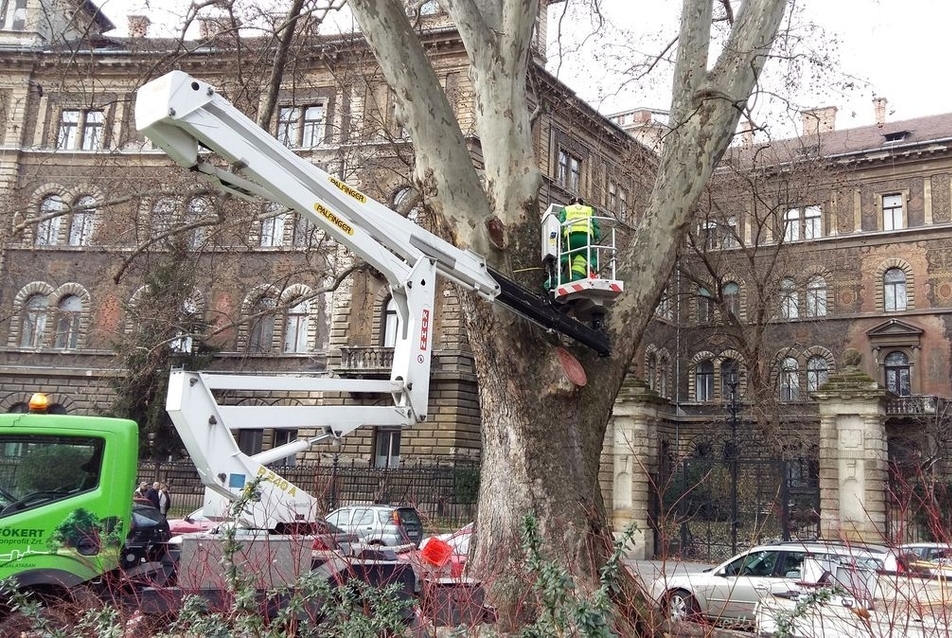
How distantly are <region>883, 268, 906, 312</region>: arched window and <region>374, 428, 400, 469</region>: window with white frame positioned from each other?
26.7m

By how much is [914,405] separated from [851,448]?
75.7ft

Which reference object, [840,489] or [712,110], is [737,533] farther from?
[712,110]

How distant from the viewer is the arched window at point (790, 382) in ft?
135

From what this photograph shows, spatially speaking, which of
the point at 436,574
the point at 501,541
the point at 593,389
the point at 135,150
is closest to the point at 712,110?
the point at 593,389

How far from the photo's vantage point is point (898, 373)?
134 feet

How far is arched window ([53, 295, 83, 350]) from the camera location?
3572 centimetres

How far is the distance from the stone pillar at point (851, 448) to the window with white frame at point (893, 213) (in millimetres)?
29021

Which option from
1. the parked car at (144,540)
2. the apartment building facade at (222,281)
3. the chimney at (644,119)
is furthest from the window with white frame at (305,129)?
the parked car at (144,540)

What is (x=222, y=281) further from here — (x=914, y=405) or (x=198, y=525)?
(x=914, y=405)

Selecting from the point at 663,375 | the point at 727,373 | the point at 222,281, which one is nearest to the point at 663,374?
the point at 663,375

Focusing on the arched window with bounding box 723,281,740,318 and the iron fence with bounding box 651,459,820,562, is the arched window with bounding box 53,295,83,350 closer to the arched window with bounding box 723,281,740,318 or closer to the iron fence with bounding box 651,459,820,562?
the iron fence with bounding box 651,459,820,562

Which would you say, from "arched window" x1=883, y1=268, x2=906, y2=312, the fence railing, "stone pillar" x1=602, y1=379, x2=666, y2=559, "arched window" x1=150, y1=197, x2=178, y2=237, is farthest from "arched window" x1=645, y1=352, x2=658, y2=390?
"arched window" x1=150, y1=197, x2=178, y2=237

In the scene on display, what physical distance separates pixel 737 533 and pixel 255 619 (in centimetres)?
1641

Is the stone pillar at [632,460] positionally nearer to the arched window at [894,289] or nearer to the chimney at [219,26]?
the chimney at [219,26]
